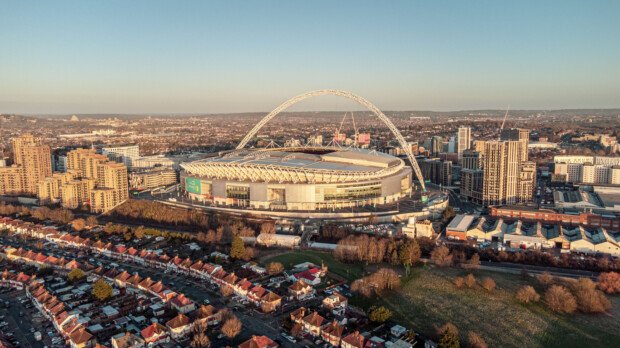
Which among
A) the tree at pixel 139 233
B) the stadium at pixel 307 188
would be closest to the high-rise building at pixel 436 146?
the stadium at pixel 307 188

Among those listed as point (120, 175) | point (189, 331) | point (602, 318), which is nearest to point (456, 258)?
point (602, 318)

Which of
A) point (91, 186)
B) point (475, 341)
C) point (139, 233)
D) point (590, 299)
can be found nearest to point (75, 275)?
point (139, 233)

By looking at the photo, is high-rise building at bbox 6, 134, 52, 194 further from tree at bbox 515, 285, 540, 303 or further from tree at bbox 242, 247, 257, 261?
tree at bbox 515, 285, 540, 303

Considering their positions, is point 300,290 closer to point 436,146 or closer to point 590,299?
point 590,299

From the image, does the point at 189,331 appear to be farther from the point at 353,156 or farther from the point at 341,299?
the point at 353,156

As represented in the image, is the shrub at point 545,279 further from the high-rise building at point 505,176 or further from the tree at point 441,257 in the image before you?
the high-rise building at point 505,176

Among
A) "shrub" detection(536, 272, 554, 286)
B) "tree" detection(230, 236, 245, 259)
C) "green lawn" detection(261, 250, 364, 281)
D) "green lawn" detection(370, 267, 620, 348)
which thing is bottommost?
"green lawn" detection(370, 267, 620, 348)

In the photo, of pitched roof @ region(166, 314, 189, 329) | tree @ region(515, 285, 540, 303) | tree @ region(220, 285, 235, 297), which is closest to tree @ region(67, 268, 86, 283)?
tree @ region(220, 285, 235, 297)
